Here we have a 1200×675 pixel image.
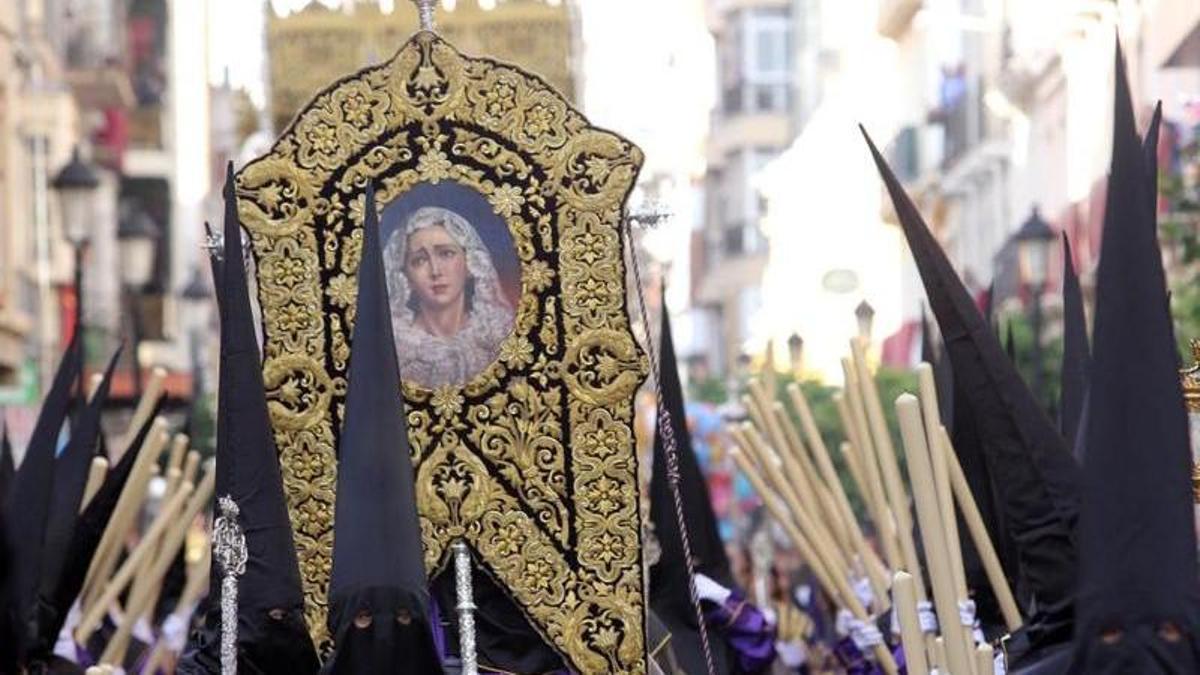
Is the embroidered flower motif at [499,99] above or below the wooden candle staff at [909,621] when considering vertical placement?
above

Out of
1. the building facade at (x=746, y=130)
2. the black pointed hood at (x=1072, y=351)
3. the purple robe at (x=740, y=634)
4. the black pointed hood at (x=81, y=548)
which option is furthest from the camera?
the building facade at (x=746, y=130)

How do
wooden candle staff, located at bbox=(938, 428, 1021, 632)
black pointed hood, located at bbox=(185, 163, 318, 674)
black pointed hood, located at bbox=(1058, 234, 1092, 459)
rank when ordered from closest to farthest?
black pointed hood, located at bbox=(185, 163, 318, 674) < black pointed hood, located at bbox=(1058, 234, 1092, 459) < wooden candle staff, located at bbox=(938, 428, 1021, 632)

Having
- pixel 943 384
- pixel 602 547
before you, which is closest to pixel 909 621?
pixel 602 547

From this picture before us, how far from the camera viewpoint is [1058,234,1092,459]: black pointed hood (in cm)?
1242

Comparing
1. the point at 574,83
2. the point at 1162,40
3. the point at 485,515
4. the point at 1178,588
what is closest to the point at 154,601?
the point at 574,83

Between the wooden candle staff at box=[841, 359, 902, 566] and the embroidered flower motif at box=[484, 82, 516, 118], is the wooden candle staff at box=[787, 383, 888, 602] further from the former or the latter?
the embroidered flower motif at box=[484, 82, 516, 118]

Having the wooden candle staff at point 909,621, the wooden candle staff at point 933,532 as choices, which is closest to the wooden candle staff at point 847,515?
the wooden candle staff at point 933,532

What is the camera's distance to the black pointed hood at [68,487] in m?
14.4

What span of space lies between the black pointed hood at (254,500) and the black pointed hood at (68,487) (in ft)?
9.93

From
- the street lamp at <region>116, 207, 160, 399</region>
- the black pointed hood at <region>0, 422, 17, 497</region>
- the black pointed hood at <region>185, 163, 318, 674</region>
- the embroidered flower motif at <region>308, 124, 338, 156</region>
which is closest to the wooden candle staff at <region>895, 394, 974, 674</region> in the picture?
the black pointed hood at <region>185, 163, 318, 674</region>

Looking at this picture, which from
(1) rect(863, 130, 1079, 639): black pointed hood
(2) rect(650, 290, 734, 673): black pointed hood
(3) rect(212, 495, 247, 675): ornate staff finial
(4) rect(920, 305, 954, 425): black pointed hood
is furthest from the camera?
(2) rect(650, 290, 734, 673): black pointed hood

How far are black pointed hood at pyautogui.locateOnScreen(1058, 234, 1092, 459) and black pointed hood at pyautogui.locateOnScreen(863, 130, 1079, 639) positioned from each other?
0.98 ft

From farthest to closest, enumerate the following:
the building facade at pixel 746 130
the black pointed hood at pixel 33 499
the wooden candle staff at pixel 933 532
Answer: the building facade at pixel 746 130 < the black pointed hood at pixel 33 499 < the wooden candle staff at pixel 933 532

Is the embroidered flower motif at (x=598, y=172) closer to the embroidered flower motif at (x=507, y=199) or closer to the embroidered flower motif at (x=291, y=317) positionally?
the embroidered flower motif at (x=507, y=199)
